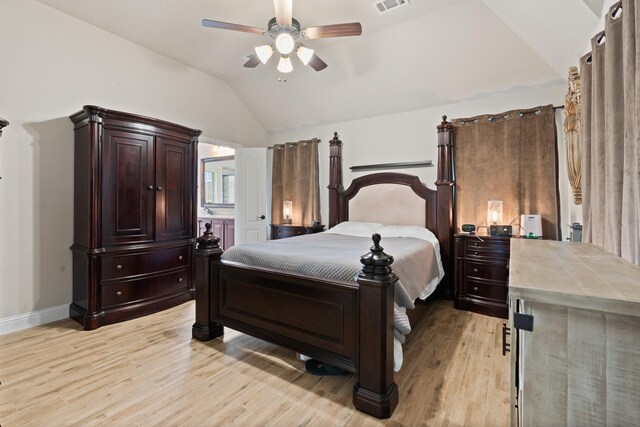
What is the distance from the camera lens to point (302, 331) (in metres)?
2.10

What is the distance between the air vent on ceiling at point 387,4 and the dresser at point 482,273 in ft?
8.52

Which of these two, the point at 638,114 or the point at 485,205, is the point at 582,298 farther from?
the point at 485,205

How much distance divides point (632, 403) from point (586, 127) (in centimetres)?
184

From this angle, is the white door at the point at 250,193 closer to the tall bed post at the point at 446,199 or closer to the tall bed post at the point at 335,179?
the tall bed post at the point at 335,179

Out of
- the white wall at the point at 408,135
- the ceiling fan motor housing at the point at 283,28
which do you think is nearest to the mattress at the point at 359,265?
the white wall at the point at 408,135

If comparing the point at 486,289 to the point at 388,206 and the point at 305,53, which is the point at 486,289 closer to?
the point at 388,206

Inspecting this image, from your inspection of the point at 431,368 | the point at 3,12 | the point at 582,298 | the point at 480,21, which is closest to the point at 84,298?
the point at 3,12

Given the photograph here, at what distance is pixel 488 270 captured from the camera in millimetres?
3324

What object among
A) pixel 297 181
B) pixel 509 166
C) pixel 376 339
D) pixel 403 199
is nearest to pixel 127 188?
pixel 297 181

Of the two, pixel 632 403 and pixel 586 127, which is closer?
pixel 632 403

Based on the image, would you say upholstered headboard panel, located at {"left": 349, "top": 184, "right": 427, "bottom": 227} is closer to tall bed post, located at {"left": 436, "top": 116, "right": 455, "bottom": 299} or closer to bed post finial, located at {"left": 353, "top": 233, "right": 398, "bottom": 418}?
tall bed post, located at {"left": 436, "top": 116, "right": 455, "bottom": 299}

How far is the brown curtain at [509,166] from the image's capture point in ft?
10.8

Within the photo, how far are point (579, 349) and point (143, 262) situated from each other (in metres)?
3.67

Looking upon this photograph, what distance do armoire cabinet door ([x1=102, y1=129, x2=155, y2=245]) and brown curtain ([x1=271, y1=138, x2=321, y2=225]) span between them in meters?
2.41
